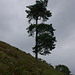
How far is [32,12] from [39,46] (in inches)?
267

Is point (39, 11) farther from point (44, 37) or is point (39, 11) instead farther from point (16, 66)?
point (16, 66)

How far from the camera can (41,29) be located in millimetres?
24297

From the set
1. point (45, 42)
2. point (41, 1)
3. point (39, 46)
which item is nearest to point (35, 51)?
point (39, 46)

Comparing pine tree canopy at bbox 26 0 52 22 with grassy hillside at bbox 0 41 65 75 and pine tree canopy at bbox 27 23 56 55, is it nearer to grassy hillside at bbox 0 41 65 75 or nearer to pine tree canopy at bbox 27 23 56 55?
pine tree canopy at bbox 27 23 56 55

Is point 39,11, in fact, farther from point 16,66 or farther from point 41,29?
point 16,66

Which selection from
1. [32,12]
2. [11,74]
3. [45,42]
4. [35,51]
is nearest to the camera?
[11,74]

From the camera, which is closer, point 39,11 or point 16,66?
point 16,66

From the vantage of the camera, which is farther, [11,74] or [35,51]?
[35,51]

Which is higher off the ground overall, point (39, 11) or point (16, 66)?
point (39, 11)

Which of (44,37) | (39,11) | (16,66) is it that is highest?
(39,11)

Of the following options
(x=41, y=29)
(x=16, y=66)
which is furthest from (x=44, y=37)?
(x=16, y=66)

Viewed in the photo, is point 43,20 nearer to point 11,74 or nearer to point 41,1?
point 41,1

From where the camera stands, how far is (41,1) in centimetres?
2569

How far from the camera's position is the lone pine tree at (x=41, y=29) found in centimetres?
2241
